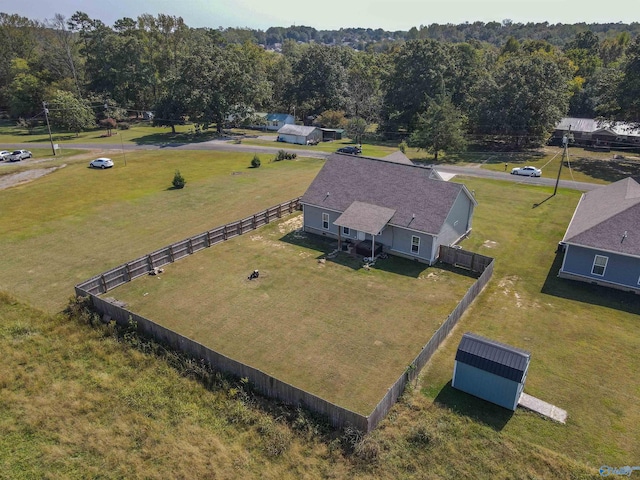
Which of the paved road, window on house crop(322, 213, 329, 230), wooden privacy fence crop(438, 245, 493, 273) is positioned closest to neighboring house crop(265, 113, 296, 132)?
the paved road

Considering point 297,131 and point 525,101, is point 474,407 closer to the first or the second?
point 525,101

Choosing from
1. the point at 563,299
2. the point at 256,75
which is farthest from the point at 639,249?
the point at 256,75

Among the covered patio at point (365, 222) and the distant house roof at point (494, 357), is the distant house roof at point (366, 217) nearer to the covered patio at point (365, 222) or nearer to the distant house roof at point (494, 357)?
the covered patio at point (365, 222)

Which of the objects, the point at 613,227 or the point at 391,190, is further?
the point at 391,190

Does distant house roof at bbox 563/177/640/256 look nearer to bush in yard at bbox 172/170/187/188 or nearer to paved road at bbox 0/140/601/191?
paved road at bbox 0/140/601/191

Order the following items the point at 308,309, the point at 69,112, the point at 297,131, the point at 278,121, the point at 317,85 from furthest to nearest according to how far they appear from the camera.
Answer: the point at 317,85 → the point at 278,121 → the point at 69,112 → the point at 297,131 → the point at 308,309

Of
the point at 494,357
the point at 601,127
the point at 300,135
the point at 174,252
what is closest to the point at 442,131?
the point at 300,135

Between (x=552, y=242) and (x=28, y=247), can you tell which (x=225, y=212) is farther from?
(x=552, y=242)
